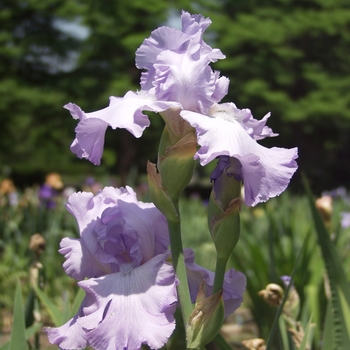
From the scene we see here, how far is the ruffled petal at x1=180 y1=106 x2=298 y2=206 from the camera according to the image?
1.88 feet

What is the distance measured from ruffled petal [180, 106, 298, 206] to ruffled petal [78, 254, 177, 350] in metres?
0.15

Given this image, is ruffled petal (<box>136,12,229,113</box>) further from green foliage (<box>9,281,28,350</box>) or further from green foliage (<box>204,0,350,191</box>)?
green foliage (<box>204,0,350,191</box>)

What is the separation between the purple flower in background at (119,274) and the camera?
0.60 metres

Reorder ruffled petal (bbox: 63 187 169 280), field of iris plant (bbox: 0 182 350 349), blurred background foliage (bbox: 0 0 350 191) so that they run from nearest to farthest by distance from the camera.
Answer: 1. ruffled petal (bbox: 63 187 169 280)
2. field of iris plant (bbox: 0 182 350 349)
3. blurred background foliage (bbox: 0 0 350 191)

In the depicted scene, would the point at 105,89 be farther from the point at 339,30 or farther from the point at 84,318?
the point at 84,318

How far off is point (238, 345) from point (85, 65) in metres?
12.4

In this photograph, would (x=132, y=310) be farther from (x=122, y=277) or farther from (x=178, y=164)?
(x=178, y=164)

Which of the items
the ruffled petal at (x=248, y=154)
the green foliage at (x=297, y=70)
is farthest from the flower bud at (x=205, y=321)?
the green foliage at (x=297, y=70)

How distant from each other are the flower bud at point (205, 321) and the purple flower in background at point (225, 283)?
10cm

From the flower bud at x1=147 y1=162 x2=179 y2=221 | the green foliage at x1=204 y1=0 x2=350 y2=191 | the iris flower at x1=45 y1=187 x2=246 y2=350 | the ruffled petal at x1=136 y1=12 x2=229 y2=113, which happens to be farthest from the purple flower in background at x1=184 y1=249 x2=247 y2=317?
the green foliage at x1=204 y1=0 x2=350 y2=191

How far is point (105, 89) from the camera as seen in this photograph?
12516 mm

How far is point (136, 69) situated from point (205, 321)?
1337cm

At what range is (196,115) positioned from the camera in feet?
1.99

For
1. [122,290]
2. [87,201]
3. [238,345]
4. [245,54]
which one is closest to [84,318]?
[122,290]
